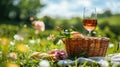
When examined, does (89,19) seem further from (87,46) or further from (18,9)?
(18,9)

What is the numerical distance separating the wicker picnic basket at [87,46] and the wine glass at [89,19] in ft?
0.57

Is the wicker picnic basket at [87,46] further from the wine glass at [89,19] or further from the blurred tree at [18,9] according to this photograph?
the blurred tree at [18,9]

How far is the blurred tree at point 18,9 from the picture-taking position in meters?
32.6

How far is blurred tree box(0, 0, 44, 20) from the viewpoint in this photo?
32.6 m

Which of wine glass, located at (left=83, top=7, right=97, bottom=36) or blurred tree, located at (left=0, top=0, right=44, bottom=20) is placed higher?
wine glass, located at (left=83, top=7, right=97, bottom=36)

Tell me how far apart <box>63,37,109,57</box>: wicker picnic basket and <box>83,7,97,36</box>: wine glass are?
17 cm

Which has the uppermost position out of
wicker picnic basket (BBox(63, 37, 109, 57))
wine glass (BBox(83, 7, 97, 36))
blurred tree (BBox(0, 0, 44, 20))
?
wine glass (BBox(83, 7, 97, 36))

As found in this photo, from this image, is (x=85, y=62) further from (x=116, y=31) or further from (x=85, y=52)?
(x=116, y=31)

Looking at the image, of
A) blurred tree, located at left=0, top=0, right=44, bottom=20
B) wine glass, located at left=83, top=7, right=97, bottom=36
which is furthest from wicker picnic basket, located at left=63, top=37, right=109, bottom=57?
blurred tree, located at left=0, top=0, right=44, bottom=20

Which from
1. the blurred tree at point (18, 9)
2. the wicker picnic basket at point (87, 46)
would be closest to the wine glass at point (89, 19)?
the wicker picnic basket at point (87, 46)

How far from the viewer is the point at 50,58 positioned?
5035mm

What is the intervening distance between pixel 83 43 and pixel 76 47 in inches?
4.5

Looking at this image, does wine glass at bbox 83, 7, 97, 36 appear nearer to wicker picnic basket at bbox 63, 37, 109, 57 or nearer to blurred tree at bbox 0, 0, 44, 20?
wicker picnic basket at bbox 63, 37, 109, 57

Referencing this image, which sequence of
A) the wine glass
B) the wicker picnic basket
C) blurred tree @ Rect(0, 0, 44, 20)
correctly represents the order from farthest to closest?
blurred tree @ Rect(0, 0, 44, 20) → the wine glass → the wicker picnic basket
